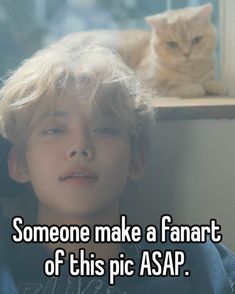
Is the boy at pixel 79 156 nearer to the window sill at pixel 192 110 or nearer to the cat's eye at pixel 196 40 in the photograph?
the window sill at pixel 192 110

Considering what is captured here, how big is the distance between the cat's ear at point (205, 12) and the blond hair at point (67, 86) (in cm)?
14

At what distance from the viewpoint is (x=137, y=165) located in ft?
2.16

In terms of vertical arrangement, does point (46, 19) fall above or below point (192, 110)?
above

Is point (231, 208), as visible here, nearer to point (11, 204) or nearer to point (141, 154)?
point (141, 154)

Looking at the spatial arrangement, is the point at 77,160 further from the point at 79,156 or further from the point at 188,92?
the point at 188,92

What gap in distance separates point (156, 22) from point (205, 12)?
7 cm

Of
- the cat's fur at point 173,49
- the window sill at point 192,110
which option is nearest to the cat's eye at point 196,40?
the cat's fur at point 173,49

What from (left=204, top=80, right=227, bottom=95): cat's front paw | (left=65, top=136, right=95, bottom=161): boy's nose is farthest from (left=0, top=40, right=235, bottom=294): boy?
(left=204, top=80, right=227, bottom=95): cat's front paw

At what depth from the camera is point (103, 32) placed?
67 centimetres

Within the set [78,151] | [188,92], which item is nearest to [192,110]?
[188,92]

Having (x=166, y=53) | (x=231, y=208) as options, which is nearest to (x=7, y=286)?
(x=231, y=208)

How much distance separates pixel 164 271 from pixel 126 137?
17 centimetres

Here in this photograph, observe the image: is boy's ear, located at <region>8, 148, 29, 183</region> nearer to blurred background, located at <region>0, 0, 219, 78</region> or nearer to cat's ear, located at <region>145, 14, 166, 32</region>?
blurred background, located at <region>0, 0, 219, 78</region>

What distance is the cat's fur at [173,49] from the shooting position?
68cm
